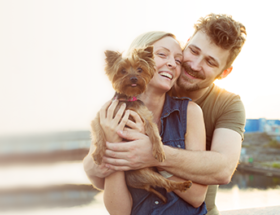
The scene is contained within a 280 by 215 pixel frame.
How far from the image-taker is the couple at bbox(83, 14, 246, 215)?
2.05m

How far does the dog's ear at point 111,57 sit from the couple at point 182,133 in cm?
39

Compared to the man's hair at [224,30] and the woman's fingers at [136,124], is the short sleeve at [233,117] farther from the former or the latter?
the woman's fingers at [136,124]

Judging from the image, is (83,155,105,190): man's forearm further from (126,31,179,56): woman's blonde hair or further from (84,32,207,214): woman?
(126,31,179,56): woman's blonde hair

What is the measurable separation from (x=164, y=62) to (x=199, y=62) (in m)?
0.68

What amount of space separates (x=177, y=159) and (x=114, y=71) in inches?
42.5

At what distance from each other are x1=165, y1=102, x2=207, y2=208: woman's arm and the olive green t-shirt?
46 centimetres

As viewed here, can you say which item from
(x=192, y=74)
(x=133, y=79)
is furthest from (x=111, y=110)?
(x=192, y=74)

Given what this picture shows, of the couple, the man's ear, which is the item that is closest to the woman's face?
the couple

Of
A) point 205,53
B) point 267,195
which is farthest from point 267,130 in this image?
point 205,53

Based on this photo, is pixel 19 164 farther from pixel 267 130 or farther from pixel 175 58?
pixel 267 130

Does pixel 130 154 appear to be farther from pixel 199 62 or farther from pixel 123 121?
pixel 199 62

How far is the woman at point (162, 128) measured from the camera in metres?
2.11

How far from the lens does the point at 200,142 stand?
223 centimetres

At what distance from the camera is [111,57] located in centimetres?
230
